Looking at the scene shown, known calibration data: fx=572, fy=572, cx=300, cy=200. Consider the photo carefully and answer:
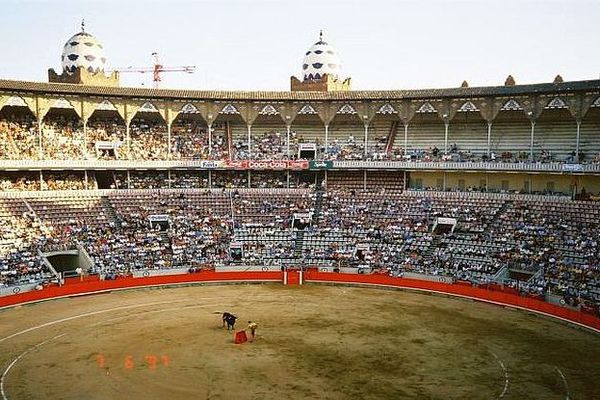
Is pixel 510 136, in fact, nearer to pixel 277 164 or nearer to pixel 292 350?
pixel 277 164

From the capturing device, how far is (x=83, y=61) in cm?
7888

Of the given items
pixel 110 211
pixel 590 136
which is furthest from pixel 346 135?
pixel 110 211

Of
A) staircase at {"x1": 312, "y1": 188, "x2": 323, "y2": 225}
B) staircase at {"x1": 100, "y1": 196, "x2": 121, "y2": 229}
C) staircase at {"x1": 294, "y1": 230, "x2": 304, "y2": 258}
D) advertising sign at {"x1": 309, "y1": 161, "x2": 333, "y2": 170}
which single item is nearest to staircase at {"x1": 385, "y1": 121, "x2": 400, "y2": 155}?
advertising sign at {"x1": 309, "y1": 161, "x2": 333, "y2": 170}

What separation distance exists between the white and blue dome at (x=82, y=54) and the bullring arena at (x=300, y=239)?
0.67ft

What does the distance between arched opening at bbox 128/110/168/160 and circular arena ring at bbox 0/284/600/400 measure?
27.2 meters

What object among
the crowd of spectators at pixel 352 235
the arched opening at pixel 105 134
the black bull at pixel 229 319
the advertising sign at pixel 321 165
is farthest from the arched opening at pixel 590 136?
the arched opening at pixel 105 134

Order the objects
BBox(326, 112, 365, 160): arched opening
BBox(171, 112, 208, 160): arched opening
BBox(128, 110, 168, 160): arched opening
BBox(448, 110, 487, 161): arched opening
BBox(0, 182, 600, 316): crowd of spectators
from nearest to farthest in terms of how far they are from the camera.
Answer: BBox(0, 182, 600, 316): crowd of spectators
BBox(448, 110, 487, 161): arched opening
BBox(128, 110, 168, 160): arched opening
BBox(171, 112, 208, 160): arched opening
BBox(326, 112, 365, 160): arched opening

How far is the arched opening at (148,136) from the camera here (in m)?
71.2

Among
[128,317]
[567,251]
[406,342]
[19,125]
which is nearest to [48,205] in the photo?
[19,125]

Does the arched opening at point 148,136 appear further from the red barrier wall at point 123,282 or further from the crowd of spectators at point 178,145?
the red barrier wall at point 123,282

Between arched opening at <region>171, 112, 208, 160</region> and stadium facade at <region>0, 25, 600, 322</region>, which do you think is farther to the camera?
arched opening at <region>171, 112, 208, 160</region>

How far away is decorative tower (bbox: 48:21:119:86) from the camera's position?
258 ft

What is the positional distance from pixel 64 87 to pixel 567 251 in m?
54.4
